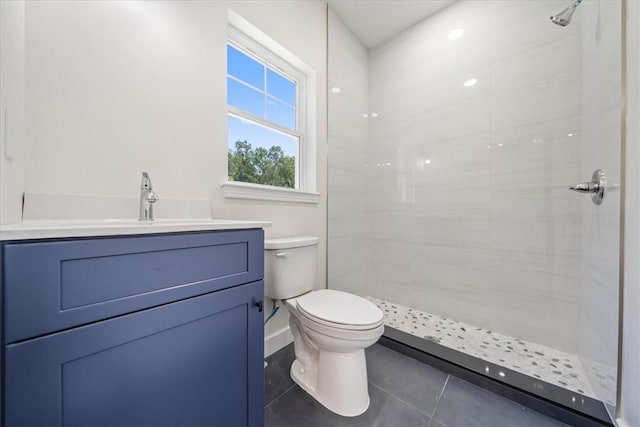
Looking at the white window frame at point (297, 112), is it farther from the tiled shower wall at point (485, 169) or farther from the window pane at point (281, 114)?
the tiled shower wall at point (485, 169)

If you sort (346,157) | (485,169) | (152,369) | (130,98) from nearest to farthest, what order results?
(152,369)
(130,98)
(485,169)
(346,157)

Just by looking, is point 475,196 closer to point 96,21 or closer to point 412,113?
point 412,113

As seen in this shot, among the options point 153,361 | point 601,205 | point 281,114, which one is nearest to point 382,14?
point 281,114

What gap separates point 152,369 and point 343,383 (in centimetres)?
81

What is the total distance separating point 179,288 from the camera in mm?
653

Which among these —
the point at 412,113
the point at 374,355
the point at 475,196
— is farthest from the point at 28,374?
the point at 412,113

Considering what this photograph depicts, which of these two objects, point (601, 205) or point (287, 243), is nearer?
point (601, 205)

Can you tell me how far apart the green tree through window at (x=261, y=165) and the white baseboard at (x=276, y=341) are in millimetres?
980

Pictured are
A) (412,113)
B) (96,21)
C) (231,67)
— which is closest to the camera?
(96,21)

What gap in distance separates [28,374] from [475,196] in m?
2.17

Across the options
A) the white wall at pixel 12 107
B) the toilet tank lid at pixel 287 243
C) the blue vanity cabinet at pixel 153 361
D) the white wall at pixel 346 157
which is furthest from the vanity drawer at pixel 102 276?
the white wall at pixel 346 157

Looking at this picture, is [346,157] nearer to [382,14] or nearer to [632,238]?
[382,14]

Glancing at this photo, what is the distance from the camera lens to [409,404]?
1.11 metres

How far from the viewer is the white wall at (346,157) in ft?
6.28
